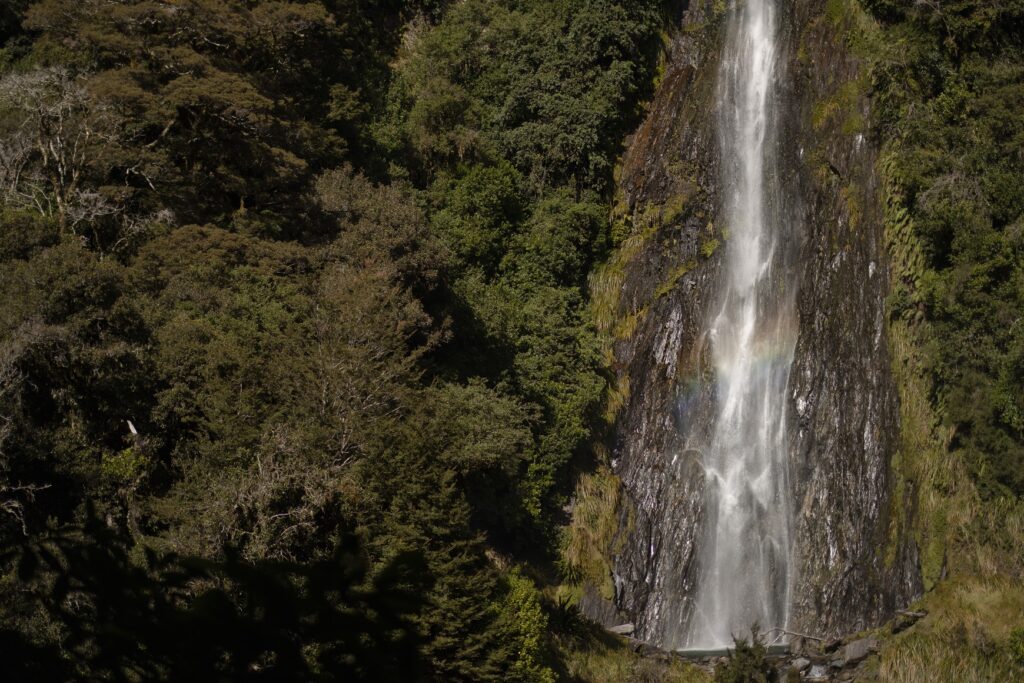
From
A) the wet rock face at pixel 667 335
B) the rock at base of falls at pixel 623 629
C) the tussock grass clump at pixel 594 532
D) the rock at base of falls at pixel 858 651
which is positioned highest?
the wet rock face at pixel 667 335

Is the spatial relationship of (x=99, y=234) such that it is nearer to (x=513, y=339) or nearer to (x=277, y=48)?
(x=277, y=48)

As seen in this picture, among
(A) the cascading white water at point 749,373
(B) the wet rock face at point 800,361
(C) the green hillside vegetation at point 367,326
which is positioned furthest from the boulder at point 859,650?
(A) the cascading white water at point 749,373

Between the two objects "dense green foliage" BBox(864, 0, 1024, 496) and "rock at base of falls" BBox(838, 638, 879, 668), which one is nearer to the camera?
"rock at base of falls" BBox(838, 638, 879, 668)

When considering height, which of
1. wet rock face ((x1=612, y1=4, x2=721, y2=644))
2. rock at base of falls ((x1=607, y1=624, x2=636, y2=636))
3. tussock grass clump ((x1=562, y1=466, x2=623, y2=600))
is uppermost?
wet rock face ((x1=612, y1=4, x2=721, y2=644))

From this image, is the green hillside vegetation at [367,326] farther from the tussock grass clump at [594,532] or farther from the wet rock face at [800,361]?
the wet rock face at [800,361]

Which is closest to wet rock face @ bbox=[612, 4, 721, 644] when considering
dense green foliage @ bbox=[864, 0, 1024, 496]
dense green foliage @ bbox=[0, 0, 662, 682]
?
dense green foliage @ bbox=[0, 0, 662, 682]

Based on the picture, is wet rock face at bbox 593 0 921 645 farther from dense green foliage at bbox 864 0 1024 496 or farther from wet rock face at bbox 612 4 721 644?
dense green foliage at bbox 864 0 1024 496

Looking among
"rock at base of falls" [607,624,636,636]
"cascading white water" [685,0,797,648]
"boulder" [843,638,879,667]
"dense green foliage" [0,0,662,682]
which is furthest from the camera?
Answer: "cascading white water" [685,0,797,648]
